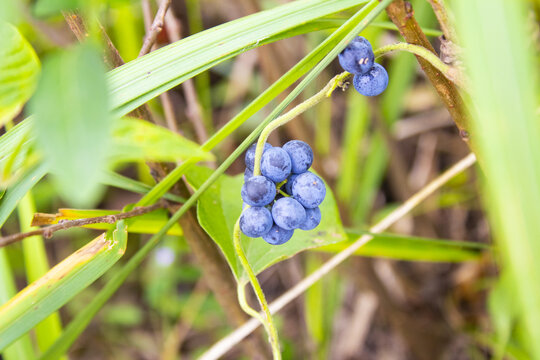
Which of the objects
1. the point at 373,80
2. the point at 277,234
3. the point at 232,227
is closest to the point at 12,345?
the point at 232,227

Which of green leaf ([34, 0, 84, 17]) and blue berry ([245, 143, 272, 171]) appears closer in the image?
green leaf ([34, 0, 84, 17])

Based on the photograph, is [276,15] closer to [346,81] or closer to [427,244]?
[346,81]

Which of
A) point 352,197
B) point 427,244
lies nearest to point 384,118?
point 352,197

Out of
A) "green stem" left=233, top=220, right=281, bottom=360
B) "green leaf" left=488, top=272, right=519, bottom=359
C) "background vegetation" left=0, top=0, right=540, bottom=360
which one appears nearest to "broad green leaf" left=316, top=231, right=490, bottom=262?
"background vegetation" left=0, top=0, right=540, bottom=360

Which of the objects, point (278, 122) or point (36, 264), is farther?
point (36, 264)

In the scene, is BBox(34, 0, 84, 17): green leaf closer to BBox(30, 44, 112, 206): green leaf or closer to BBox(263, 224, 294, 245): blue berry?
BBox(30, 44, 112, 206): green leaf

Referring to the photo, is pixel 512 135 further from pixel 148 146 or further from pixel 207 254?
pixel 207 254
